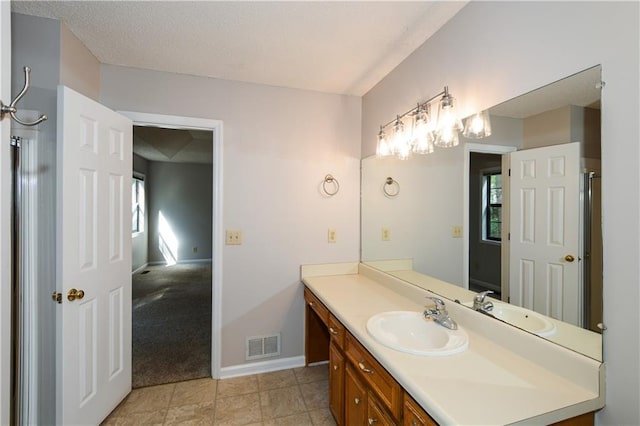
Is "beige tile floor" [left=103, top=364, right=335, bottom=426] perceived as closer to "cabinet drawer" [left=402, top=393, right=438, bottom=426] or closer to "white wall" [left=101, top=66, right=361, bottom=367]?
"white wall" [left=101, top=66, right=361, bottom=367]

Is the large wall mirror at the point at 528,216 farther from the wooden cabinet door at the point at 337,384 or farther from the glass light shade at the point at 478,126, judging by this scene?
the wooden cabinet door at the point at 337,384

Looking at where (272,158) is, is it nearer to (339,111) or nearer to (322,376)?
(339,111)

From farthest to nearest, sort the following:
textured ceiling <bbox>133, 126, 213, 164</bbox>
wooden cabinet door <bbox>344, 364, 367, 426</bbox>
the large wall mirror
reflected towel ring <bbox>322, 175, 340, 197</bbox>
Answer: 1. textured ceiling <bbox>133, 126, 213, 164</bbox>
2. reflected towel ring <bbox>322, 175, 340, 197</bbox>
3. wooden cabinet door <bbox>344, 364, 367, 426</bbox>
4. the large wall mirror

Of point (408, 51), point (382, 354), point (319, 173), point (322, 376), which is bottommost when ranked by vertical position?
point (322, 376)

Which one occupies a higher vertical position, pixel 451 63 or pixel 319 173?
pixel 451 63

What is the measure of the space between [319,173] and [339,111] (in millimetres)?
573

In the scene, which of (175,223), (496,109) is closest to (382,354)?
(496,109)

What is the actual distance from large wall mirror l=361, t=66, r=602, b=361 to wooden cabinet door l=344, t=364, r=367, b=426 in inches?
25.8

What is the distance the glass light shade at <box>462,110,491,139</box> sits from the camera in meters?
1.37

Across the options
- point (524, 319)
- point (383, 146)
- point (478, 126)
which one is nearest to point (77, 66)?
point (383, 146)

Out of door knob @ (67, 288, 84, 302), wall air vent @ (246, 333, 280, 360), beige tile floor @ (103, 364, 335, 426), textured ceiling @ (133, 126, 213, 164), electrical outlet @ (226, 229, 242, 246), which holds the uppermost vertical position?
textured ceiling @ (133, 126, 213, 164)

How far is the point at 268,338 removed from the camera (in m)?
2.41

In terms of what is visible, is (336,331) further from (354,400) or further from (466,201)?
(466,201)

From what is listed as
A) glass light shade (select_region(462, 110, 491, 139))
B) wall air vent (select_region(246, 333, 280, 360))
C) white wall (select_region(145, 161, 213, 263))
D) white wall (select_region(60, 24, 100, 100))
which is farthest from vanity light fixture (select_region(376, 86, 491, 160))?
white wall (select_region(145, 161, 213, 263))
